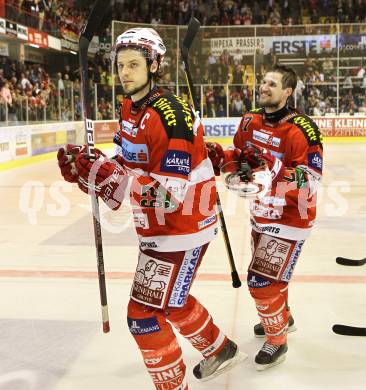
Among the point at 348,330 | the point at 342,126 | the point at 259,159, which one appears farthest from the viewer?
the point at 342,126

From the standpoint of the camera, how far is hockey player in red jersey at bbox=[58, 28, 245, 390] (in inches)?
84.5

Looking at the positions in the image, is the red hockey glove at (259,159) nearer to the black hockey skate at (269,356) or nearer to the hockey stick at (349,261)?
the black hockey skate at (269,356)

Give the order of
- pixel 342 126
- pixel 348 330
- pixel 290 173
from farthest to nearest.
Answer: pixel 342 126, pixel 348 330, pixel 290 173

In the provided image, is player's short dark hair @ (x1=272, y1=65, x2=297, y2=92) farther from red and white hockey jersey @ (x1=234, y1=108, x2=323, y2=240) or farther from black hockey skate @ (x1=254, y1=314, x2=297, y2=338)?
black hockey skate @ (x1=254, y1=314, x2=297, y2=338)

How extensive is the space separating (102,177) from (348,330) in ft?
6.12

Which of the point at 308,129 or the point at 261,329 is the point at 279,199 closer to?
the point at 308,129

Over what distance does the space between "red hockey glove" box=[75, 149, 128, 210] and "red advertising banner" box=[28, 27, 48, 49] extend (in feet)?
60.9

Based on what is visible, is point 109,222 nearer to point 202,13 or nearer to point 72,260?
point 72,260

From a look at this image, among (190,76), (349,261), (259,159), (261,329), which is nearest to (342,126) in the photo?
(349,261)

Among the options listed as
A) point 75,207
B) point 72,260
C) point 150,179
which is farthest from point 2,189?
point 150,179

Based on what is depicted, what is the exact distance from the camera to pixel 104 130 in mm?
16750

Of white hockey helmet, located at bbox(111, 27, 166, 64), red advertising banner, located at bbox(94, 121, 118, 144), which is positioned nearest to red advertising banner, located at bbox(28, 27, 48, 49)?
red advertising banner, located at bbox(94, 121, 118, 144)

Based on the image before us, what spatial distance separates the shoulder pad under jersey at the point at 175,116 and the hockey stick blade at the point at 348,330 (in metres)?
1.68

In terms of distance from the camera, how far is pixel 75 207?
306 inches
